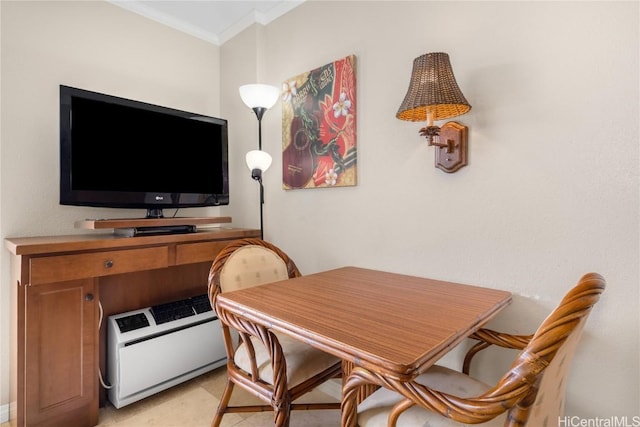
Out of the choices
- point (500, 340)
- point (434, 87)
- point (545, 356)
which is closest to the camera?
point (545, 356)

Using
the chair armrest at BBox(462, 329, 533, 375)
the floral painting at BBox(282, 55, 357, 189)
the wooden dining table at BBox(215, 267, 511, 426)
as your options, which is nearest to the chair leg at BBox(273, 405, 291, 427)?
the wooden dining table at BBox(215, 267, 511, 426)

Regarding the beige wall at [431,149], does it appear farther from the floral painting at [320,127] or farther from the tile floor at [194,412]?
the tile floor at [194,412]

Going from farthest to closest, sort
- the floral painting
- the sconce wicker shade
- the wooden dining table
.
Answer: the floral painting → the sconce wicker shade → the wooden dining table

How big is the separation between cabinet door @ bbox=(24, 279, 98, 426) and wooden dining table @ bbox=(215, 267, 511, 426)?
83 cm

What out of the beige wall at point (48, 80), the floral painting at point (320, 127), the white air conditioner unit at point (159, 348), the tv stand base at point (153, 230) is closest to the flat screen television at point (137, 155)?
the tv stand base at point (153, 230)

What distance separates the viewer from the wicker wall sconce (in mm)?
1283

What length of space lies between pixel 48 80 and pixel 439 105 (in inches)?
83.1

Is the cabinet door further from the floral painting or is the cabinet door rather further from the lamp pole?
the floral painting

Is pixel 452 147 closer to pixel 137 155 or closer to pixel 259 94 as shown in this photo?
pixel 259 94

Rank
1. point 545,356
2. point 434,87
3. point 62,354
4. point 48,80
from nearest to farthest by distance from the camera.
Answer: point 545,356
point 434,87
point 62,354
point 48,80

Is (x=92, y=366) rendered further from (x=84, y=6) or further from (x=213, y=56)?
(x=213, y=56)

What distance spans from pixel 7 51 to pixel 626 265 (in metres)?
2.91

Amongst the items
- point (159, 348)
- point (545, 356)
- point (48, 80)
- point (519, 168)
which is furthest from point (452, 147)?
point (48, 80)

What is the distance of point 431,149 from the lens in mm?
1531
